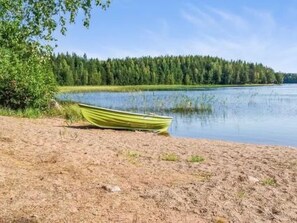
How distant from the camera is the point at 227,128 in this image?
94.3 feet

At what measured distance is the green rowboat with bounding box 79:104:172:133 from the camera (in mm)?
20500

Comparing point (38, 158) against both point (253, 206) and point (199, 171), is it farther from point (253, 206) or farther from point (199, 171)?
Result: point (253, 206)

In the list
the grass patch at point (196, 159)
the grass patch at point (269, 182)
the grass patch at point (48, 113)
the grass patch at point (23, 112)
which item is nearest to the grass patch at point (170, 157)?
the grass patch at point (196, 159)

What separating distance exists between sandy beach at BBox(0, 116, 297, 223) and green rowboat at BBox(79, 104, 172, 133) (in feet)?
25.2

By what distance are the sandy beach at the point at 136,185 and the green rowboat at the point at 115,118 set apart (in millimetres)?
7672

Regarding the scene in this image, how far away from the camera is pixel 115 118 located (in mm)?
20547

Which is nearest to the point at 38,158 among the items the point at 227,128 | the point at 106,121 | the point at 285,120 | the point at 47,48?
the point at 47,48

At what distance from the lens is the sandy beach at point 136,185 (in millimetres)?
6824

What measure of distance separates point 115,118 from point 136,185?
12.2m

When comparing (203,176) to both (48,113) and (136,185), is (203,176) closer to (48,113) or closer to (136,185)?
(136,185)

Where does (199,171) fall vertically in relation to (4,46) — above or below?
below

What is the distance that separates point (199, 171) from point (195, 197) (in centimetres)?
246

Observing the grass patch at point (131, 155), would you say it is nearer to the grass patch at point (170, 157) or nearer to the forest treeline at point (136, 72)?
the grass patch at point (170, 157)

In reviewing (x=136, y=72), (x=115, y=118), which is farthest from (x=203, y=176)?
(x=136, y=72)
